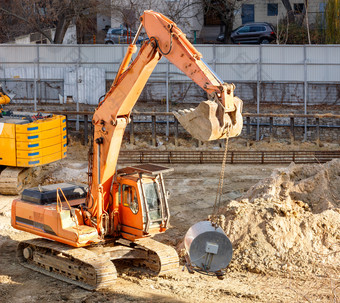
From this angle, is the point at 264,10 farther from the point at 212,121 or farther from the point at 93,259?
the point at 212,121

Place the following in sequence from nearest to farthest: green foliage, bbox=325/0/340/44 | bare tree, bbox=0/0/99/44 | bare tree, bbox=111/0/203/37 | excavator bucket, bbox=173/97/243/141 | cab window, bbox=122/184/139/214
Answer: excavator bucket, bbox=173/97/243/141 → cab window, bbox=122/184/139/214 → bare tree, bbox=0/0/99/44 → green foliage, bbox=325/0/340/44 → bare tree, bbox=111/0/203/37

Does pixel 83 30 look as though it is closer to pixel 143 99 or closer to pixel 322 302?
pixel 143 99

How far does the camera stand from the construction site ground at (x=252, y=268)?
38.5 ft

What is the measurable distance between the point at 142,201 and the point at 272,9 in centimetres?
3020

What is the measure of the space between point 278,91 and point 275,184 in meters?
12.5

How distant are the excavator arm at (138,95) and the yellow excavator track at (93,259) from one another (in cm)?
65

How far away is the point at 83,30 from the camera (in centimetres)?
4041

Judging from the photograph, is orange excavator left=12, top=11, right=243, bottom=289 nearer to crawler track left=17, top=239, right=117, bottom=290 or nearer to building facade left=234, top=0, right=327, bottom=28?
crawler track left=17, top=239, right=117, bottom=290

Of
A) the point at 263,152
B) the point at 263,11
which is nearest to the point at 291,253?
the point at 263,152

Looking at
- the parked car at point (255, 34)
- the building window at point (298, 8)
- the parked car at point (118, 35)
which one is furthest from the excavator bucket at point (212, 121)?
the building window at point (298, 8)

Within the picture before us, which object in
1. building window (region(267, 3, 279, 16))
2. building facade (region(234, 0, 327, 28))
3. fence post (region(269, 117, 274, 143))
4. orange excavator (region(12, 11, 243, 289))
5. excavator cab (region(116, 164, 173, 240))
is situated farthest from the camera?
building window (region(267, 3, 279, 16))

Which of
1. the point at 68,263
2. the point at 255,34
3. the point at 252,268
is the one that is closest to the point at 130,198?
the point at 68,263

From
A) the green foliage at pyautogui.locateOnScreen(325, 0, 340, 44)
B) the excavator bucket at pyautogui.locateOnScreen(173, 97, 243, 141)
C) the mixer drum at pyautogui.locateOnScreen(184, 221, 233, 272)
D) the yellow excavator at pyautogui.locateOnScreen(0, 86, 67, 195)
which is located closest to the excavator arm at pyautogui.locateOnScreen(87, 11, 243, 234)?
the excavator bucket at pyautogui.locateOnScreen(173, 97, 243, 141)

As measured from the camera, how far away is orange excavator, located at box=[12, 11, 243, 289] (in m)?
11.7
